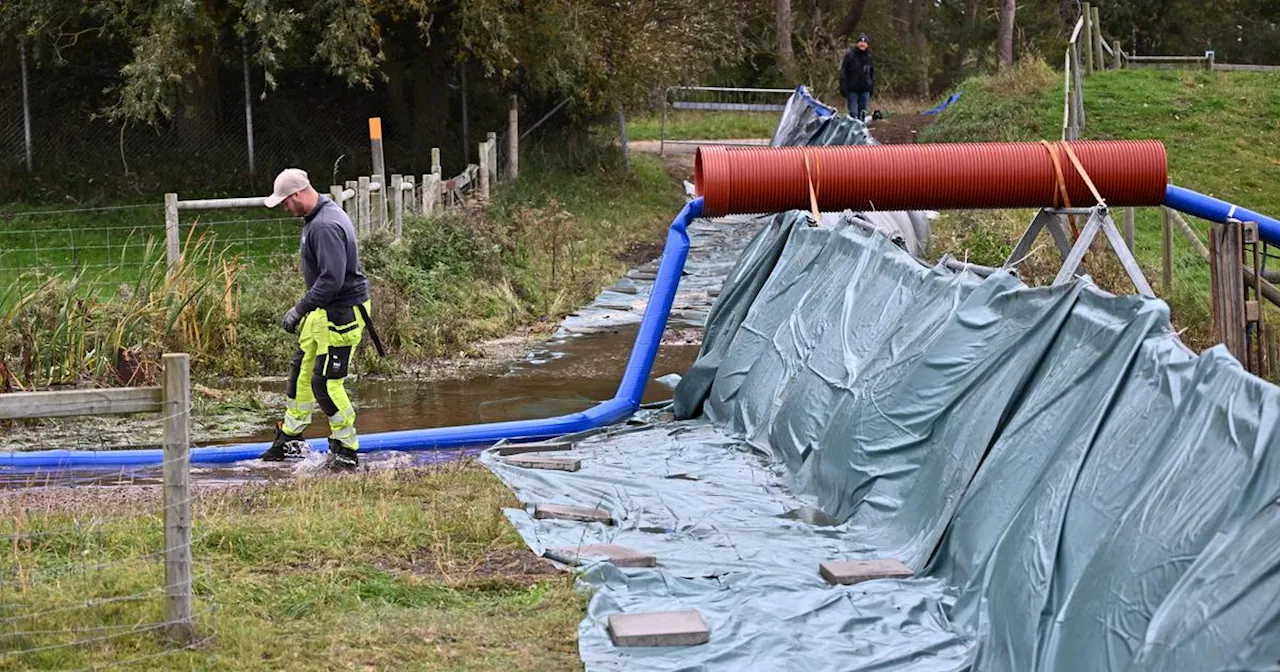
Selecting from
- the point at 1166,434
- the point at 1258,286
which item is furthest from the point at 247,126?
the point at 1166,434

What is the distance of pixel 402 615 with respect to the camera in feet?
19.6

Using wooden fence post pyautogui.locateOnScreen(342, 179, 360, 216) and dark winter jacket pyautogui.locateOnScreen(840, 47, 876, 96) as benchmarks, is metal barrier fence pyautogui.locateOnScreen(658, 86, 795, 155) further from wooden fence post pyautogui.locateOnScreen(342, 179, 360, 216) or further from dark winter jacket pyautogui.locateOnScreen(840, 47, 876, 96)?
wooden fence post pyautogui.locateOnScreen(342, 179, 360, 216)

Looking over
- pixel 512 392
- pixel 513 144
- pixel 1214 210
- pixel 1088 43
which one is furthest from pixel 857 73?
pixel 1214 210

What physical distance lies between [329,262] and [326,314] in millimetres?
383

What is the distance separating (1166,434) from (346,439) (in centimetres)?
529

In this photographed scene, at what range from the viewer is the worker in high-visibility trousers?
872 centimetres

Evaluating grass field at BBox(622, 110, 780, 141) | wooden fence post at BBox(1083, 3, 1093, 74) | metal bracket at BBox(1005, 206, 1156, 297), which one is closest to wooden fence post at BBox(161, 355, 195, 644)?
metal bracket at BBox(1005, 206, 1156, 297)

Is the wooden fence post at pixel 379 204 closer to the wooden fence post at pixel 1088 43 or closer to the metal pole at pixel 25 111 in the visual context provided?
the metal pole at pixel 25 111

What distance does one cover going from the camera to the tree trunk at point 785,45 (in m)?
41.5

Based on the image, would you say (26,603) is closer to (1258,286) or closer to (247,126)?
(1258,286)

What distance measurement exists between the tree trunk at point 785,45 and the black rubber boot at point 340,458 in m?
33.7

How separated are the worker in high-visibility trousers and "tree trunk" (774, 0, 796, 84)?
3353 cm

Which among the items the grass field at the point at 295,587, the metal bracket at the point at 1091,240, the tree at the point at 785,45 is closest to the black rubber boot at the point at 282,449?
the grass field at the point at 295,587

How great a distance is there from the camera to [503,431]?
9961mm
